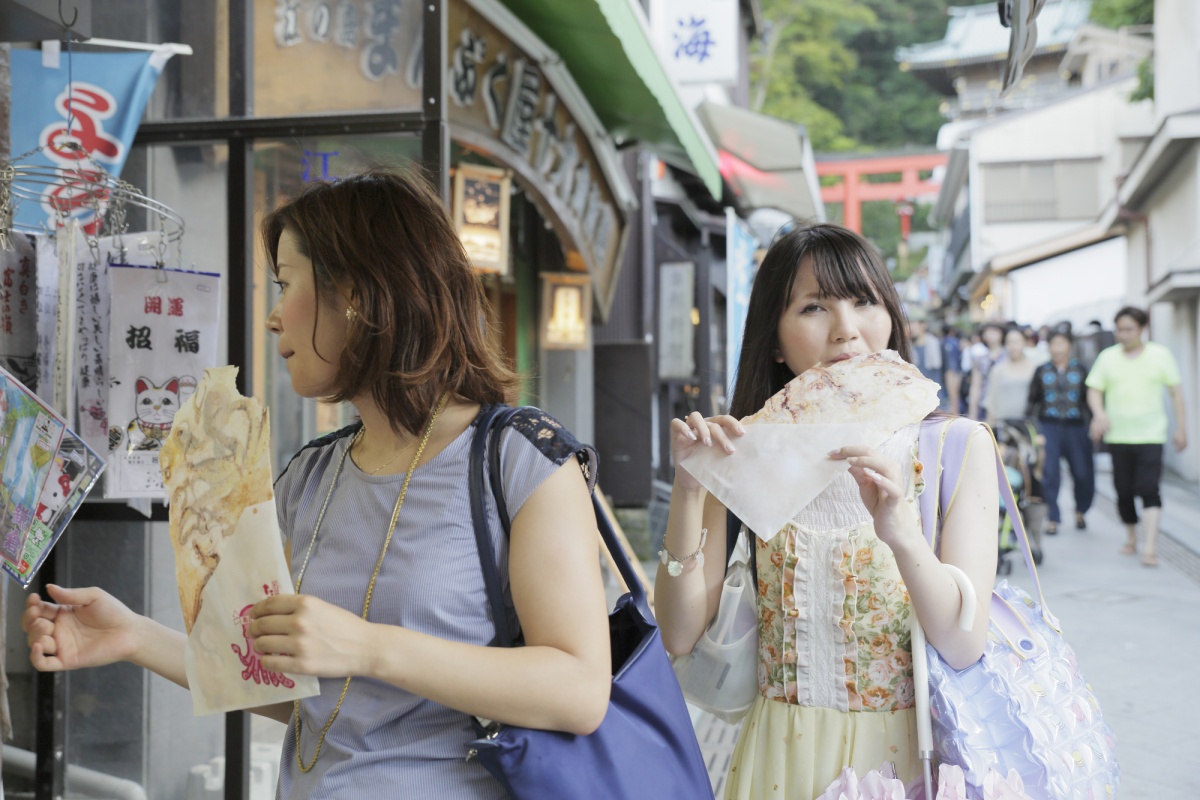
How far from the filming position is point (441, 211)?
5.98 feet

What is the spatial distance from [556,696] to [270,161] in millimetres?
2786

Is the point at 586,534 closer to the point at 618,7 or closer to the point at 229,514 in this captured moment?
the point at 229,514

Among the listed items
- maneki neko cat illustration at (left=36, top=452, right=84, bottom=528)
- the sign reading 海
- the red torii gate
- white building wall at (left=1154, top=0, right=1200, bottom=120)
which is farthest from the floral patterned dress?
the red torii gate

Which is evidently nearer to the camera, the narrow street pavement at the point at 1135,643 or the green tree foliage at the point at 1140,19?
the narrow street pavement at the point at 1135,643

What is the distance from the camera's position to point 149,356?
10.5 ft

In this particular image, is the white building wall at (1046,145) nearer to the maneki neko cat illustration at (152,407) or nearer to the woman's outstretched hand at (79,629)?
the maneki neko cat illustration at (152,407)

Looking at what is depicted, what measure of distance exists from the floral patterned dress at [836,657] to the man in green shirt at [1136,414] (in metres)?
8.21

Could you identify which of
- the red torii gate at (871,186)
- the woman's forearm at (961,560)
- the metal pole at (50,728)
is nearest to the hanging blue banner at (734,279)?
the metal pole at (50,728)

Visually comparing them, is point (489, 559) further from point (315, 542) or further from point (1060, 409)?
point (1060, 409)

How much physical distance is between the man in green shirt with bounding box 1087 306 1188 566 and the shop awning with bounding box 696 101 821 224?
4.47 metres

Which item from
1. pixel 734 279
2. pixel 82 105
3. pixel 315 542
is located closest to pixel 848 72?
pixel 734 279

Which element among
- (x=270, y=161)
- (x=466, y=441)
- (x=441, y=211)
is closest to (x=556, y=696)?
(x=466, y=441)

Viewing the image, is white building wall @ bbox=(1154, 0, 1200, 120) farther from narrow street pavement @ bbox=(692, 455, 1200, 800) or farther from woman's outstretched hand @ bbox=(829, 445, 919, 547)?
woman's outstretched hand @ bbox=(829, 445, 919, 547)

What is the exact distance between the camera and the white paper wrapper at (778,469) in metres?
2.06
